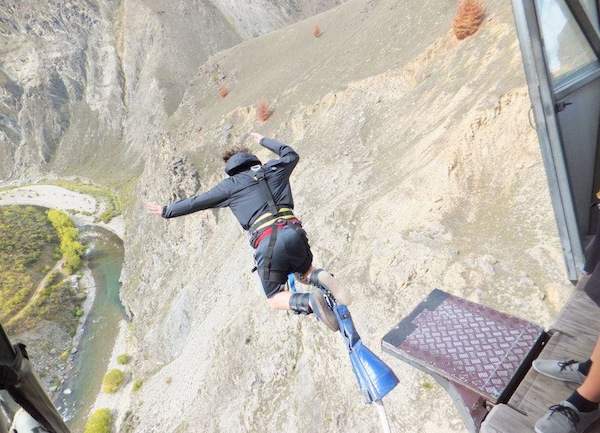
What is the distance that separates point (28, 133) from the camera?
9944 cm

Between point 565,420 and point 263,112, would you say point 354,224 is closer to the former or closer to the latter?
point 565,420

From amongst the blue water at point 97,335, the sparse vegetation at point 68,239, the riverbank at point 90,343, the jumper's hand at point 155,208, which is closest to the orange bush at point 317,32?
the blue water at point 97,335

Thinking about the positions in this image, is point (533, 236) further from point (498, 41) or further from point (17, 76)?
point (17, 76)

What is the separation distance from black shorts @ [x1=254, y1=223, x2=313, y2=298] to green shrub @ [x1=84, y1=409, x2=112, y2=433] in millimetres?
29940

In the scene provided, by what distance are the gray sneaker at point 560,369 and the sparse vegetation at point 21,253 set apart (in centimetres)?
5808

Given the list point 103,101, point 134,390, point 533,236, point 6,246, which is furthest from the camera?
point 103,101

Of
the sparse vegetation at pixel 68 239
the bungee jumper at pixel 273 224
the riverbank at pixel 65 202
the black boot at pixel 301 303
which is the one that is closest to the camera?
the black boot at pixel 301 303

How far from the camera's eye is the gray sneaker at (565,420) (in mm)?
3105

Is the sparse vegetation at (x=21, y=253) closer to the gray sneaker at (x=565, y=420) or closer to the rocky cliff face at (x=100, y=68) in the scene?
the rocky cliff face at (x=100, y=68)

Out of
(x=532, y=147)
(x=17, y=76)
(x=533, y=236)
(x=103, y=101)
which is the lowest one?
(x=533, y=236)

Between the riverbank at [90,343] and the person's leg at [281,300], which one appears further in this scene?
the riverbank at [90,343]

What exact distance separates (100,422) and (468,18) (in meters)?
34.9

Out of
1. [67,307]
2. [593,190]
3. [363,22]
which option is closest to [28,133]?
[67,307]

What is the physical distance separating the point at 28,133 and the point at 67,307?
70.0 metres
